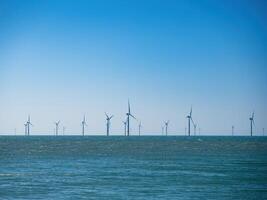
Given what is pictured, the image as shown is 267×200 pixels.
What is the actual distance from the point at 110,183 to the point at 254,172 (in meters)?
21.3

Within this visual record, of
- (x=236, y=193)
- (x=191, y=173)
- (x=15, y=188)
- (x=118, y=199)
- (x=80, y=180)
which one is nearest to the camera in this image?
(x=118, y=199)

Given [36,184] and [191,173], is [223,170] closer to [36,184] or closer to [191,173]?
[191,173]

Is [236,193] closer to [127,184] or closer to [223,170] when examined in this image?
[127,184]

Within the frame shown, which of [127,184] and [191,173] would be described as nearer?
[127,184]

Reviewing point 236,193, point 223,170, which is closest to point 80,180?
point 236,193

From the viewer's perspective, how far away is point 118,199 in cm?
3669

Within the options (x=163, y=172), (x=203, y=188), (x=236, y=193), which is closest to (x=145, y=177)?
(x=163, y=172)

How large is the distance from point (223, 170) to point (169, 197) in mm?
24608

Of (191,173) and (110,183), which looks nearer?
(110,183)

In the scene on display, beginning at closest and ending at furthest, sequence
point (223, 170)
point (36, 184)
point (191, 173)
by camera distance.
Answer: point (36, 184) < point (191, 173) < point (223, 170)

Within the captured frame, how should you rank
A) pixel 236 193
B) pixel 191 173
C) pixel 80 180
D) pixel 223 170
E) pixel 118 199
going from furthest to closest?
pixel 223 170 < pixel 191 173 < pixel 80 180 < pixel 236 193 < pixel 118 199

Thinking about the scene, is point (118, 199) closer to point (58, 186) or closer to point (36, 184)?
point (58, 186)

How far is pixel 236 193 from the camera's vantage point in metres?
40.1

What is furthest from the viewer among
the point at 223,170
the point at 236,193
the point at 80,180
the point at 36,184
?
the point at 223,170
